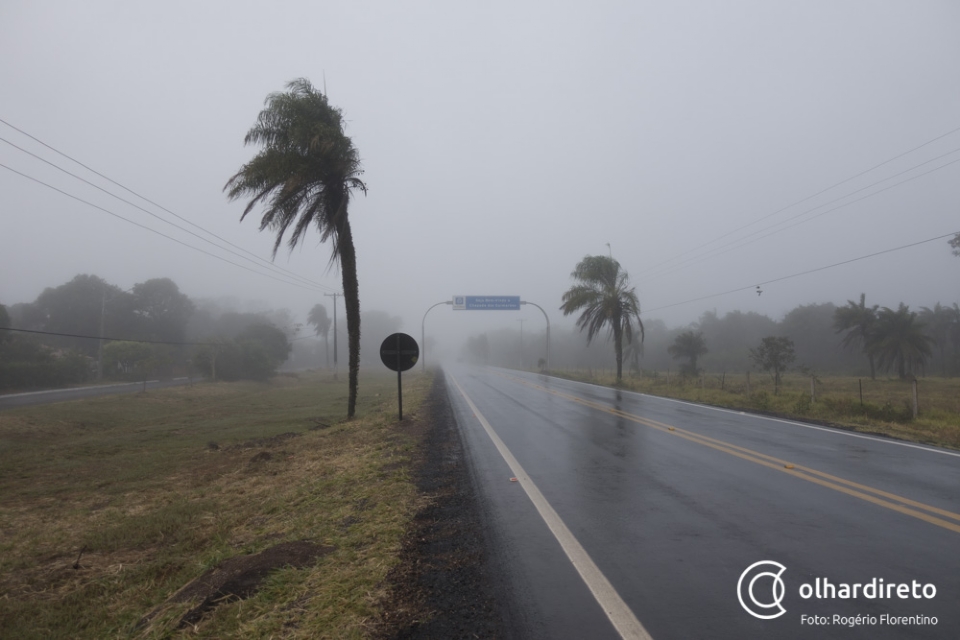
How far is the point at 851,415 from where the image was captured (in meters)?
16.0

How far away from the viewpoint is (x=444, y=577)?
173 inches

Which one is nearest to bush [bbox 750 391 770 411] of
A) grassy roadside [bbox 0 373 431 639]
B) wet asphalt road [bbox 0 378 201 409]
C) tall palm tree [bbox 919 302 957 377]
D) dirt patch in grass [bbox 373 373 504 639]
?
grassy roadside [bbox 0 373 431 639]

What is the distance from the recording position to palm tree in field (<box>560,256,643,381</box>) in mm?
Result: 35656

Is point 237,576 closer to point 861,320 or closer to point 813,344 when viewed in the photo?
point 861,320

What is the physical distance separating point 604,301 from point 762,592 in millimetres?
32535

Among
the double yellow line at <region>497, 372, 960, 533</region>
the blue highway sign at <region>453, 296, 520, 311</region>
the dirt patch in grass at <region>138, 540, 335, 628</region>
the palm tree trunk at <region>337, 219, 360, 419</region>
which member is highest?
the blue highway sign at <region>453, 296, 520, 311</region>

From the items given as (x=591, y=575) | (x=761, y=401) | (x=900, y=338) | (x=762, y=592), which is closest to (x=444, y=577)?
(x=591, y=575)

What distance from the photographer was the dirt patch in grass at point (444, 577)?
360cm

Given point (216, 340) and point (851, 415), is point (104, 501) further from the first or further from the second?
point (216, 340)

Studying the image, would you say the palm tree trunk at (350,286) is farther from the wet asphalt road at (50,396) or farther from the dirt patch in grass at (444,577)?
the wet asphalt road at (50,396)

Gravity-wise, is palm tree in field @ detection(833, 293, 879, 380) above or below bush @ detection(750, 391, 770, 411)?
above

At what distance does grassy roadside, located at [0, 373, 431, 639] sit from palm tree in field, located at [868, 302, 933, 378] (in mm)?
38794

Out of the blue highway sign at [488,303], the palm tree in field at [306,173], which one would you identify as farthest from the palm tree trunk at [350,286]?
the blue highway sign at [488,303]

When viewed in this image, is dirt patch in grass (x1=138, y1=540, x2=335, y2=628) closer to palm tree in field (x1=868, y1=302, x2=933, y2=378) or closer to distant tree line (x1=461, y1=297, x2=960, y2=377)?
distant tree line (x1=461, y1=297, x2=960, y2=377)
